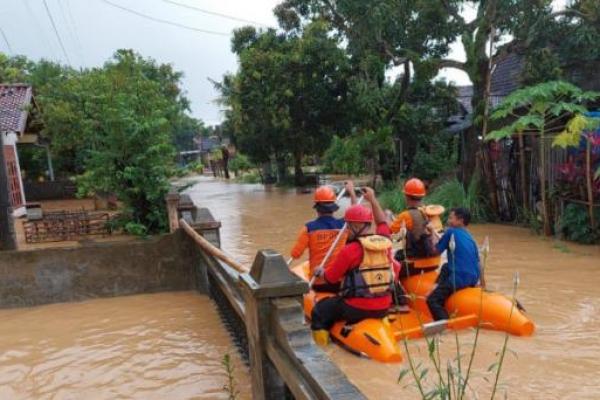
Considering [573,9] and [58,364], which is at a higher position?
[573,9]

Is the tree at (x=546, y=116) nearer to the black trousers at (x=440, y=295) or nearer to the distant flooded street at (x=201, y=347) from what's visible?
the distant flooded street at (x=201, y=347)

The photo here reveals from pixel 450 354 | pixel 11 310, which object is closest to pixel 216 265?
pixel 450 354

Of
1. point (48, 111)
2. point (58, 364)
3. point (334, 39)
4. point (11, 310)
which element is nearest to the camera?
point (58, 364)

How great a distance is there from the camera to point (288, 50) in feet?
73.9

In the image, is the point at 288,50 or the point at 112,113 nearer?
the point at 112,113

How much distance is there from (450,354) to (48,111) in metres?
16.3

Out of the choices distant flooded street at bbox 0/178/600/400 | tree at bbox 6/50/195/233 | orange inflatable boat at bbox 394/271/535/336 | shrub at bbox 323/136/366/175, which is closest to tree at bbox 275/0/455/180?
shrub at bbox 323/136/366/175

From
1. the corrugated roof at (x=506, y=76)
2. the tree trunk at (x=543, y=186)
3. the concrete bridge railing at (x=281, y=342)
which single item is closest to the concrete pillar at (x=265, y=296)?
the concrete bridge railing at (x=281, y=342)

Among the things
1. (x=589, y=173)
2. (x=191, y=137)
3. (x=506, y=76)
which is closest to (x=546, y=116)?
(x=589, y=173)

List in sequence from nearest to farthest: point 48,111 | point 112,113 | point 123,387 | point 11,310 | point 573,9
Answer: point 123,387, point 11,310, point 112,113, point 573,9, point 48,111

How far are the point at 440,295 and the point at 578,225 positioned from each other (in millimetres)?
5714

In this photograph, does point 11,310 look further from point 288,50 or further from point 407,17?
point 288,50

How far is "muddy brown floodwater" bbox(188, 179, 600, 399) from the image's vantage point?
4648mm

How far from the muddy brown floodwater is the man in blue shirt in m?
0.37
